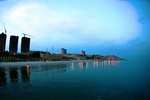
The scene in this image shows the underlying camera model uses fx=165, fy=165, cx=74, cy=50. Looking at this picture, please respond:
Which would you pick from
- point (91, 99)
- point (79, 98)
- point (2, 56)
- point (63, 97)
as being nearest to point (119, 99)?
point (91, 99)

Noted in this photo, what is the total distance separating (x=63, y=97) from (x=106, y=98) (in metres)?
5.89

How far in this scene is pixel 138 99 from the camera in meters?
22.0

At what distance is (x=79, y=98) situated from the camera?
22484 millimetres

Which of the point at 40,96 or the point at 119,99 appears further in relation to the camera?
the point at 40,96

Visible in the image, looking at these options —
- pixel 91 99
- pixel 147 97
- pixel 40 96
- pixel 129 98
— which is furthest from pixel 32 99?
pixel 147 97

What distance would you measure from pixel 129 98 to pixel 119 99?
1.76 metres

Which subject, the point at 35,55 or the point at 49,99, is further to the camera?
the point at 35,55

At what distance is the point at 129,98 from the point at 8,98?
16.2 m

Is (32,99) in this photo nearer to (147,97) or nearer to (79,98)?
(79,98)

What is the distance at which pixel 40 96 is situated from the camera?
75.8 ft

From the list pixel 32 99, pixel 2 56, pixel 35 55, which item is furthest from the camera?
pixel 35 55

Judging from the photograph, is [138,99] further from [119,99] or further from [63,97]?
[63,97]

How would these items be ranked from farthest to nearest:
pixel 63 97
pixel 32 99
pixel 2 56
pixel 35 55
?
pixel 35 55, pixel 2 56, pixel 63 97, pixel 32 99

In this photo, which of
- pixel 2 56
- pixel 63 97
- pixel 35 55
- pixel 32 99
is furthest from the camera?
pixel 35 55
